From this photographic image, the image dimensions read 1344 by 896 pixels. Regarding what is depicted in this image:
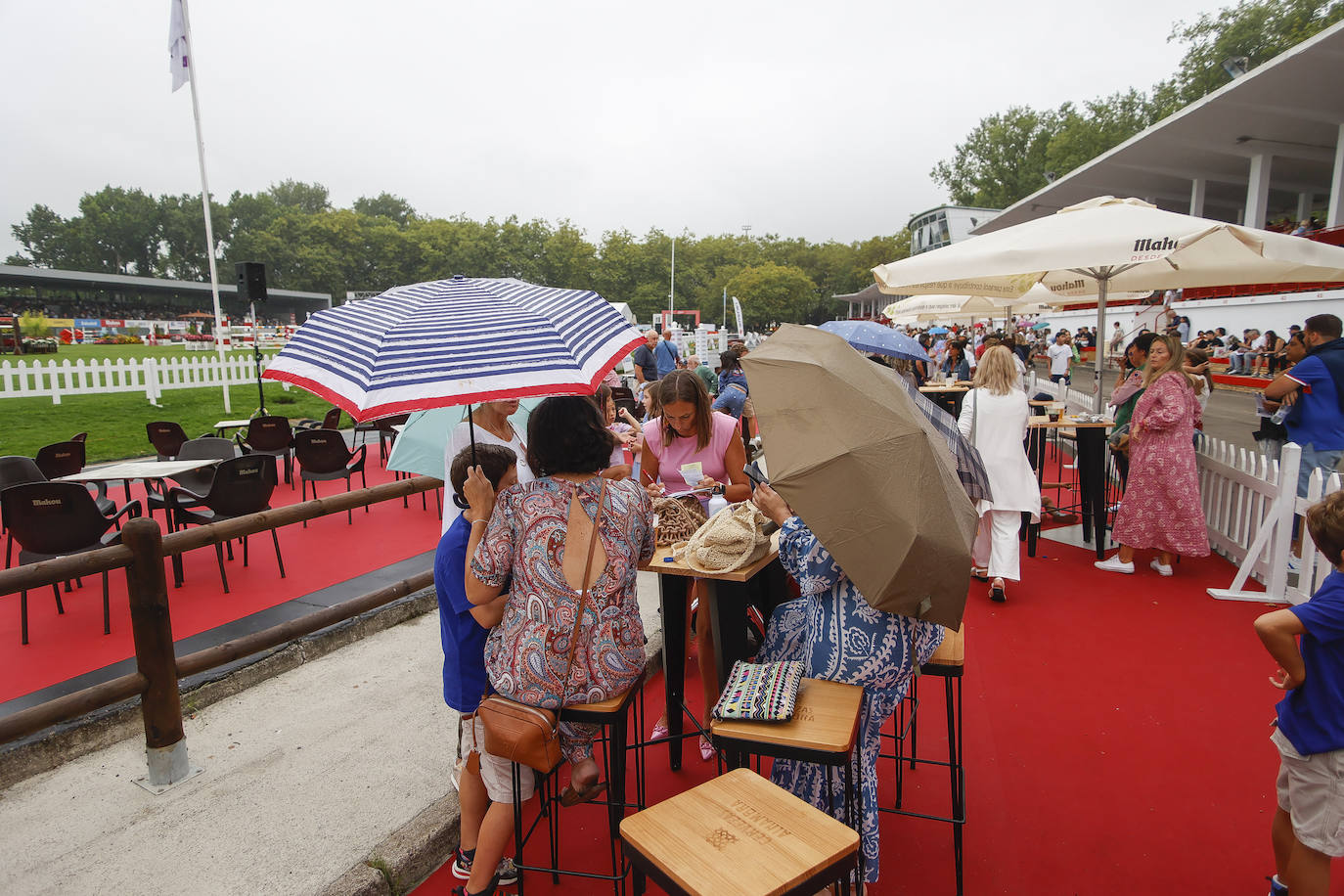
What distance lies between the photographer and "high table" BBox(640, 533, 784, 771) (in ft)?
9.27

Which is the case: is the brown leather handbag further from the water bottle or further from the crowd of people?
the water bottle

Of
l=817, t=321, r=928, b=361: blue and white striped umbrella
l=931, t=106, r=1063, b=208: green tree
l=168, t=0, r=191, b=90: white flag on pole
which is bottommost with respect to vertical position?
l=817, t=321, r=928, b=361: blue and white striped umbrella

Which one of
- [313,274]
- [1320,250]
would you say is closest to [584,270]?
[313,274]

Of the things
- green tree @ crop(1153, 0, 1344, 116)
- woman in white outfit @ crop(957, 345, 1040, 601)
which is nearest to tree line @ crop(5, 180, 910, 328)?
green tree @ crop(1153, 0, 1344, 116)

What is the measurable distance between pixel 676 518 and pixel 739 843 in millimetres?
1656

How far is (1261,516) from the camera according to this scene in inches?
215

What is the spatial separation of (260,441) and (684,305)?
6103 centimetres

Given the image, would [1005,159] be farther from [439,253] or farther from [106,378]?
[106,378]

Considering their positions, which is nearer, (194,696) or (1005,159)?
(194,696)

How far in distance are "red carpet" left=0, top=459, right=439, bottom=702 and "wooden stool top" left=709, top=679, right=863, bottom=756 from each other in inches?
172

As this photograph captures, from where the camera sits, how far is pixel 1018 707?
384 cm

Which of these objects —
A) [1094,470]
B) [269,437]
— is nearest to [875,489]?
[1094,470]

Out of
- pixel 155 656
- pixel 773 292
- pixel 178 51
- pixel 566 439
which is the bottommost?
pixel 155 656

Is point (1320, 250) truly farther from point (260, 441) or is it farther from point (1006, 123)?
point (1006, 123)
